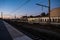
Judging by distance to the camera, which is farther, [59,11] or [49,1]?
[59,11]

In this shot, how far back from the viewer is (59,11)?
95.9m

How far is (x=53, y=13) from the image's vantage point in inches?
3890

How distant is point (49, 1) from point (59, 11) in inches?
Answer: 2770

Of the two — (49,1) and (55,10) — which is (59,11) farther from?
(49,1)

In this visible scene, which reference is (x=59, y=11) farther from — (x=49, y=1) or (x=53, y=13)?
(x=49, y=1)

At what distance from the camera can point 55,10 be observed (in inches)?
3927

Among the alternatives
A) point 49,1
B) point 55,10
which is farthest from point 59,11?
point 49,1

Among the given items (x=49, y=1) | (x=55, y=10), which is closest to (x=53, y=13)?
(x=55, y=10)

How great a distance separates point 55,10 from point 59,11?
4.36 meters

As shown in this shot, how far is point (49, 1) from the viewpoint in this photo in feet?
89.7

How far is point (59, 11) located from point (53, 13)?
4.62m

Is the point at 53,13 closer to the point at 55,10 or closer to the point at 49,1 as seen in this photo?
the point at 55,10

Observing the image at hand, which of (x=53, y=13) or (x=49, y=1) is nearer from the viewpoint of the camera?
(x=49, y=1)
